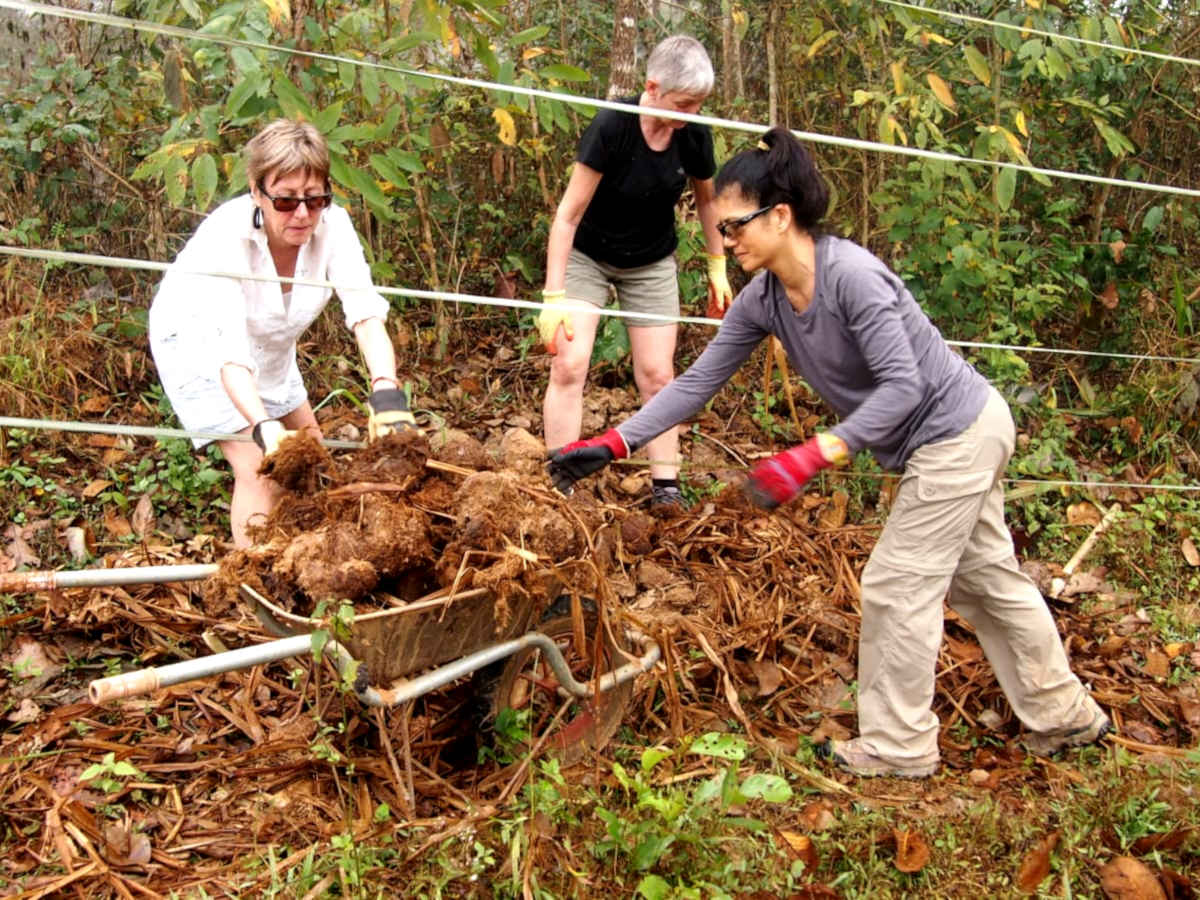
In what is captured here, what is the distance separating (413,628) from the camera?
8.79 feet

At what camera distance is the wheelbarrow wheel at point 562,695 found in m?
3.22

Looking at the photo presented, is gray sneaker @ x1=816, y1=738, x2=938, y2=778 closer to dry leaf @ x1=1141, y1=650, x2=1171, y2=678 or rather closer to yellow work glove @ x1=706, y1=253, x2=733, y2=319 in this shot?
dry leaf @ x1=1141, y1=650, x2=1171, y2=678

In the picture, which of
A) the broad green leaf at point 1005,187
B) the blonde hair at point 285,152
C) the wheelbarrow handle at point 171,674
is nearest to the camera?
the wheelbarrow handle at point 171,674

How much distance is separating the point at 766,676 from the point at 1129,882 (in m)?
1.35

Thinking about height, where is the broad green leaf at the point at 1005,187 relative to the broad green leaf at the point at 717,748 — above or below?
above

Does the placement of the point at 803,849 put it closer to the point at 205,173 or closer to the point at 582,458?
the point at 582,458

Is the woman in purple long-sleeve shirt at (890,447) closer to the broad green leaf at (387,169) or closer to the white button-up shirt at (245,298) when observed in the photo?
the white button-up shirt at (245,298)

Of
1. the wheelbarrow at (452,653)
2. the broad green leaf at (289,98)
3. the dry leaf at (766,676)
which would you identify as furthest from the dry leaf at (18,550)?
the dry leaf at (766,676)

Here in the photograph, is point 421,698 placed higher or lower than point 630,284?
lower

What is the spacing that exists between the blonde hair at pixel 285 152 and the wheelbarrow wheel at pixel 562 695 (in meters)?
1.38

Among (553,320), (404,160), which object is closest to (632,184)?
(553,320)

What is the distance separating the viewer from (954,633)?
14.3ft

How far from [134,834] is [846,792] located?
6.42 ft

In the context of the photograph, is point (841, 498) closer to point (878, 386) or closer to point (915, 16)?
point (878, 386)
